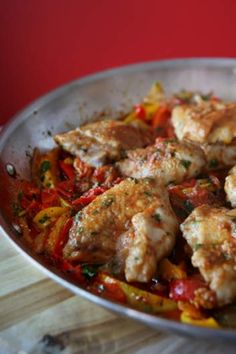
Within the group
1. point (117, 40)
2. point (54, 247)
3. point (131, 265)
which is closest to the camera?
point (131, 265)

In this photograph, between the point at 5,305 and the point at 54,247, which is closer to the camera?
the point at 5,305

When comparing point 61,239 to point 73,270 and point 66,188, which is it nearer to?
point 73,270

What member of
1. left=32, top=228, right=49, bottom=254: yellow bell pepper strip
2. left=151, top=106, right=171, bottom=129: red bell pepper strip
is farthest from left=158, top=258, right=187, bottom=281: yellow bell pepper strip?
left=151, top=106, right=171, bottom=129: red bell pepper strip

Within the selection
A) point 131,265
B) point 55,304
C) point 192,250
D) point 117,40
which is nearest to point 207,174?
point 192,250

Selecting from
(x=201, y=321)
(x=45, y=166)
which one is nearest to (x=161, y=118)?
(x=45, y=166)

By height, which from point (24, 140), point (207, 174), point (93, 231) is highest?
point (24, 140)

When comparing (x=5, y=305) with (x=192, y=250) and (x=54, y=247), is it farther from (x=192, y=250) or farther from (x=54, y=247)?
(x=192, y=250)

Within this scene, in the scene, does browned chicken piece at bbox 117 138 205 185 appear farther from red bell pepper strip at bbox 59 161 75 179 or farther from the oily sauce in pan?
red bell pepper strip at bbox 59 161 75 179
